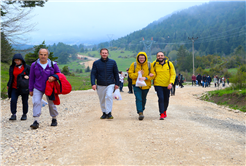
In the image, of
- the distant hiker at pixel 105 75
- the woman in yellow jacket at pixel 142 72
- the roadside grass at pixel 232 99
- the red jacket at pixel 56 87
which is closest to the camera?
the red jacket at pixel 56 87

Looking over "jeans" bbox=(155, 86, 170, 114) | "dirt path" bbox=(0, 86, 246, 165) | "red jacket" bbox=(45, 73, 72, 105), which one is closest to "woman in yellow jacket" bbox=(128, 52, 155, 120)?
"jeans" bbox=(155, 86, 170, 114)

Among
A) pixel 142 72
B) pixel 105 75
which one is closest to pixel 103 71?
pixel 105 75

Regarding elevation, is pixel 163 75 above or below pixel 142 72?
below

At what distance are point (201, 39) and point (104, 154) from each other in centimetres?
16662

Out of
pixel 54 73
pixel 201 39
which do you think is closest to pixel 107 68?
pixel 54 73

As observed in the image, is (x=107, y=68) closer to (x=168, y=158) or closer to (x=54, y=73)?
(x=54, y=73)

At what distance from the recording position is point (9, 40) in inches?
520

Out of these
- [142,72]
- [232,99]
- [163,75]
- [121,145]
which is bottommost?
[232,99]

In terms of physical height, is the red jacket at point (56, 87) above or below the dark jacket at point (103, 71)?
below

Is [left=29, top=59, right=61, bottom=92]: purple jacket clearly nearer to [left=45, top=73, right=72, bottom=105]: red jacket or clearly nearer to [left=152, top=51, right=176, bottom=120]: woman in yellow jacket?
[left=45, top=73, right=72, bottom=105]: red jacket

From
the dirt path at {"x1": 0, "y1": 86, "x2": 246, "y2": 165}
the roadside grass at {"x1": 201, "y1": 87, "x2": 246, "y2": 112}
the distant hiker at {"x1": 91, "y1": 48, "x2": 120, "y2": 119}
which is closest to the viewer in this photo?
the dirt path at {"x1": 0, "y1": 86, "x2": 246, "y2": 165}

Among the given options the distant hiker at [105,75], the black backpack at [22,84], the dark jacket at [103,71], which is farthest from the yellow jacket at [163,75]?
the black backpack at [22,84]

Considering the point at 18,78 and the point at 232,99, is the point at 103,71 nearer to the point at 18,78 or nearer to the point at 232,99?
the point at 18,78

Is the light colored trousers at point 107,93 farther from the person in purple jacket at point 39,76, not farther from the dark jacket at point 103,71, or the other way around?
the person in purple jacket at point 39,76
